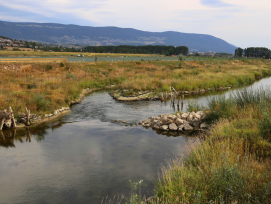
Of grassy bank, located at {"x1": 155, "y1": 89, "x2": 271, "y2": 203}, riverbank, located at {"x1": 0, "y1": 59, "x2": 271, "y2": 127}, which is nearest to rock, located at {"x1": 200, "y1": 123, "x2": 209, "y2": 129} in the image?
grassy bank, located at {"x1": 155, "y1": 89, "x2": 271, "y2": 203}

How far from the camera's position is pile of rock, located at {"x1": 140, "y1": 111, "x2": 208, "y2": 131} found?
54.0ft

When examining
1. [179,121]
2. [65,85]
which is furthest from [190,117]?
[65,85]

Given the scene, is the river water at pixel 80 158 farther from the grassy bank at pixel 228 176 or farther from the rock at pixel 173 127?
the grassy bank at pixel 228 176

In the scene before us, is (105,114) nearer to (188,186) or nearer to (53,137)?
(53,137)

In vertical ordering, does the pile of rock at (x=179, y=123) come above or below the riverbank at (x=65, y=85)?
below

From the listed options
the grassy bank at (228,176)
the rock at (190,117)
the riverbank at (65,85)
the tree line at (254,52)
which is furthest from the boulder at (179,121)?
the tree line at (254,52)

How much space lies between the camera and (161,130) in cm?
1655

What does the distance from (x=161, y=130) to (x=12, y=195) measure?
10762 millimetres

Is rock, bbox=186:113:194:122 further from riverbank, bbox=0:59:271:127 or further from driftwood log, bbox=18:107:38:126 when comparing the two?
driftwood log, bbox=18:107:38:126

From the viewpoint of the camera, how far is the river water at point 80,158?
28.9ft

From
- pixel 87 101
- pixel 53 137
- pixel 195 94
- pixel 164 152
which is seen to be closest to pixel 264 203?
pixel 164 152

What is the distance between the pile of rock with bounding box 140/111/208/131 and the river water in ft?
3.14

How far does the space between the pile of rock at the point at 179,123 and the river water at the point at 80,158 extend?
96 centimetres

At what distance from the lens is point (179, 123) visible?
1673cm
